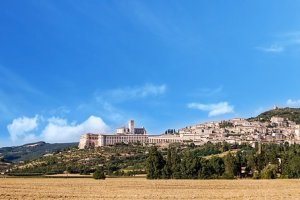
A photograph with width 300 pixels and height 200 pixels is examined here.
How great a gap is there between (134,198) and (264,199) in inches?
452

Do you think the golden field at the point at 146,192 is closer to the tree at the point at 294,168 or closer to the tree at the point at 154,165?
the tree at the point at 294,168

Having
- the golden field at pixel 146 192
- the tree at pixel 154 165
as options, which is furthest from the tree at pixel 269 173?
the golden field at pixel 146 192

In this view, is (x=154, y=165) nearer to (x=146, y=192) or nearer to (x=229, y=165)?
(x=229, y=165)

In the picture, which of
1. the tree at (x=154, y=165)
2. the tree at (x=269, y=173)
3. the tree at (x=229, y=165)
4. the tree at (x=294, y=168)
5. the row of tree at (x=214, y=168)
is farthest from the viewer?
the tree at (x=229, y=165)

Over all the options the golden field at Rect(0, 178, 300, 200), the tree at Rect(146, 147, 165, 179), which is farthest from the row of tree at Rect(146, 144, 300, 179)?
the golden field at Rect(0, 178, 300, 200)

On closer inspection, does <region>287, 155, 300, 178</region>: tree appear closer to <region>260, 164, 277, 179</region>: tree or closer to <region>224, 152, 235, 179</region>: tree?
<region>260, 164, 277, 179</region>: tree

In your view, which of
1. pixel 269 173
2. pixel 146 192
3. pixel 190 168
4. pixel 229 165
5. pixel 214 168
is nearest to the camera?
pixel 146 192

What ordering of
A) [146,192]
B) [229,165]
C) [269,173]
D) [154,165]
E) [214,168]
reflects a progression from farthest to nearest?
[214,168] < [229,165] < [154,165] < [269,173] < [146,192]

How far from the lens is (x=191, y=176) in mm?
121188

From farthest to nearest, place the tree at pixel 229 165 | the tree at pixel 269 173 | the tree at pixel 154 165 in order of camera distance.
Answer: the tree at pixel 229 165 → the tree at pixel 154 165 → the tree at pixel 269 173

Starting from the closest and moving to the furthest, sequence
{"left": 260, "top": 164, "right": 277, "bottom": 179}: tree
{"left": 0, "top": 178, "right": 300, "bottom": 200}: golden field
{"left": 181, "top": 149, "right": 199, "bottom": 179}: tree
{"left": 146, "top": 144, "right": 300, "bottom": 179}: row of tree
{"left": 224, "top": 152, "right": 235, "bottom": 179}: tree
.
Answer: {"left": 0, "top": 178, "right": 300, "bottom": 200}: golden field → {"left": 260, "top": 164, "right": 277, "bottom": 179}: tree → {"left": 146, "top": 144, "right": 300, "bottom": 179}: row of tree → {"left": 181, "top": 149, "right": 199, "bottom": 179}: tree → {"left": 224, "top": 152, "right": 235, "bottom": 179}: tree

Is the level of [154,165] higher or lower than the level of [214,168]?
higher

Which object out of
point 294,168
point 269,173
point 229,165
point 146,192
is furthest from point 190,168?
point 146,192

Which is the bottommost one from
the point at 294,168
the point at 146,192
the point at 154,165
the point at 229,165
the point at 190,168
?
the point at 146,192
